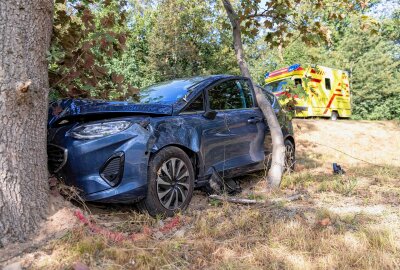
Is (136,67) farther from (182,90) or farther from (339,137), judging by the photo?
(182,90)

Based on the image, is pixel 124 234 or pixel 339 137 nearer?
pixel 124 234

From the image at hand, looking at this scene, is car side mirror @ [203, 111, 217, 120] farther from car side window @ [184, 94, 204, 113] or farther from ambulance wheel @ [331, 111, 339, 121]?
ambulance wheel @ [331, 111, 339, 121]

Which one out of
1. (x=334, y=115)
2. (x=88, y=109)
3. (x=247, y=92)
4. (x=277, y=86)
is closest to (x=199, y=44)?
(x=334, y=115)

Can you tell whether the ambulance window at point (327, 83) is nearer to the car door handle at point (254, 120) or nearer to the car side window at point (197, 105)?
the car door handle at point (254, 120)

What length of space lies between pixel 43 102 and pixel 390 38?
28.6 meters

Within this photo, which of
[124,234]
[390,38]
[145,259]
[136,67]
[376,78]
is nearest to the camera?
[145,259]

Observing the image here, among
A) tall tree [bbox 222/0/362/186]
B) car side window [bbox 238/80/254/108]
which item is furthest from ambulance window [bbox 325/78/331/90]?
car side window [bbox 238/80/254/108]

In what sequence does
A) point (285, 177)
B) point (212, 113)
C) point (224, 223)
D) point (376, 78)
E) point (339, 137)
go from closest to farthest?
point (224, 223) → point (212, 113) → point (285, 177) → point (339, 137) → point (376, 78)

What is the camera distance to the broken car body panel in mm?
3299

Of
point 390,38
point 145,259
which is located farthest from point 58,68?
point 390,38

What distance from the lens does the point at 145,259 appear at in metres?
2.63

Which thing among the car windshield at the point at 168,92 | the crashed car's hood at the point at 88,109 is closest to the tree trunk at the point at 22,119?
the crashed car's hood at the point at 88,109

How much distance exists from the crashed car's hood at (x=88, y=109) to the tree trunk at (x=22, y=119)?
492 mm

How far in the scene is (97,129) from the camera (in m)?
3.41
